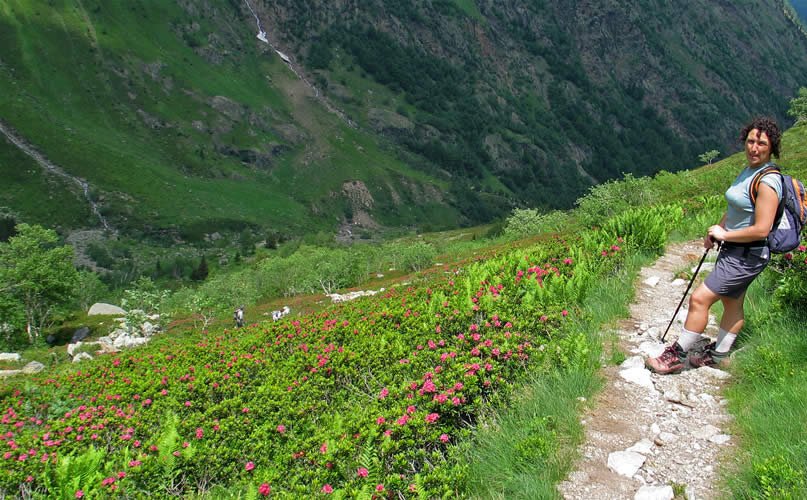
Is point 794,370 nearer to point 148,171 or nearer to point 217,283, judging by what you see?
point 217,283

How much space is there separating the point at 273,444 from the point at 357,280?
71211mm

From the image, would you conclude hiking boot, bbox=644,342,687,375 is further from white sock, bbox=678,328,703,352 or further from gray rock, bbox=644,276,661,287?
gray rock, bbox=644,276,661,287

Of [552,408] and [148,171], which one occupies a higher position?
[148,171]

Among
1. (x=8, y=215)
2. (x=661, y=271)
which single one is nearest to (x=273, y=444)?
(x=661, y=271)

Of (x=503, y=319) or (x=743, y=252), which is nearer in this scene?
(x=743, y=252)

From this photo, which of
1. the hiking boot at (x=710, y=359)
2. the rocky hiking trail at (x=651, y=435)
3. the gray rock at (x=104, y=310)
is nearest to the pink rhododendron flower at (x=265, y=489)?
the rocky hiking trail at (x=651, y=435)

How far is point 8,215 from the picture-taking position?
159875 mm

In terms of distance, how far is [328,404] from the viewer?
902 cm

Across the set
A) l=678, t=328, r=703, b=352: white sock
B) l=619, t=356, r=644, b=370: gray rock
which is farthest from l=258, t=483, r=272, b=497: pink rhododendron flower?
l=678, t=328, r=703, b=352: white sock

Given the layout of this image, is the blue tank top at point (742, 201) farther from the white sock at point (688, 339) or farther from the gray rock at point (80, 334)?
the gray rock at point (80, 334)

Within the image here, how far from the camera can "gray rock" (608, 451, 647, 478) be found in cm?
494

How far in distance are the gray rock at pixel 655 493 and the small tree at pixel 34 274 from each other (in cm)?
6246

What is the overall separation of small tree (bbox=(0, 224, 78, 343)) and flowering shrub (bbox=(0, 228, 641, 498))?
52555mm

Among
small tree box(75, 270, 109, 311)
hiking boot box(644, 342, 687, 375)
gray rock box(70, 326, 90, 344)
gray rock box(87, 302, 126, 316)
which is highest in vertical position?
hiking boot box(644, 342, 687, 375)
